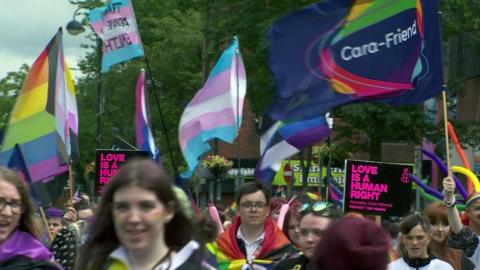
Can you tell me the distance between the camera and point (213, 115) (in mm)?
12703

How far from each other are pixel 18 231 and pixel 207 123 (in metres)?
7.36

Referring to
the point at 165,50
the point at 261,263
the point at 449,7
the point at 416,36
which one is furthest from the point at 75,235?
the point at 165,50

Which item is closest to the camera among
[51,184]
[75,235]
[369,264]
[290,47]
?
[369,264]

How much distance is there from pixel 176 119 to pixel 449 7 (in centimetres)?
1822

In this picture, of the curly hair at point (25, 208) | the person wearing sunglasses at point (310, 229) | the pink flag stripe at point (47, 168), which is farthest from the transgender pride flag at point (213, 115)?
the curly hair at point (25, 208)

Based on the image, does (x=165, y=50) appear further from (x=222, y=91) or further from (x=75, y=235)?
(x=75, y=235)

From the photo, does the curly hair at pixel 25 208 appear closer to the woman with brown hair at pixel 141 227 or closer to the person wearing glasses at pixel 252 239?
the woman with brown hair at pixel 141 227

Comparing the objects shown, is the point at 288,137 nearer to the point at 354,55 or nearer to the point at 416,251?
the point at 354,55

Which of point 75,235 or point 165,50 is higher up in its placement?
point 165,50

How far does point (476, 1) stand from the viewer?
85.8ft

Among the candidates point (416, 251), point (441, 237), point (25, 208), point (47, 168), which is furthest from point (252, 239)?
point (47, 168)

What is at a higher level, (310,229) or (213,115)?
(213,115)

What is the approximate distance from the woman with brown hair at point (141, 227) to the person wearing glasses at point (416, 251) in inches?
132

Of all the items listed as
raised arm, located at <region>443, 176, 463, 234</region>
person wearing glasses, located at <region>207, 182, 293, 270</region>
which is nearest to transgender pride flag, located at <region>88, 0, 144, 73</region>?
person wearing glasses, located at <region>207, 182, 293, 270</region>
